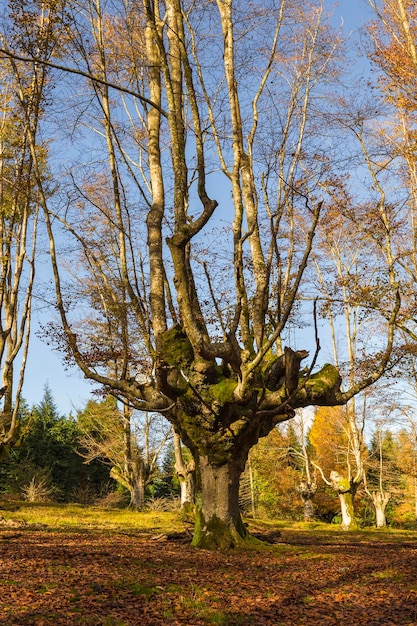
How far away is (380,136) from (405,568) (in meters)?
10.1

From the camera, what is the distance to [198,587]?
4648mm

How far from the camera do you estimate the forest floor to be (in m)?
3.85

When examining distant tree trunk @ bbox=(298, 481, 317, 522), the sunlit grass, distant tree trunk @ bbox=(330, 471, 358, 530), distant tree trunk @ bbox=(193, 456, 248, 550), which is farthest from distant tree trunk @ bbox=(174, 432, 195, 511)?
distant tree trunk @ bbox=(193, 456, 248, 550)

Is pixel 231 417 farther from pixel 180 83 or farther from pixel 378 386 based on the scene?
pixel 378 386

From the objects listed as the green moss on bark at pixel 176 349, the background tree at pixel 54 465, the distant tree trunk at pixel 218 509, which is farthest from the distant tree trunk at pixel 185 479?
the background tree at pixel 54 465

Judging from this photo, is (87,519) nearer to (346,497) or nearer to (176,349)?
(176,349)

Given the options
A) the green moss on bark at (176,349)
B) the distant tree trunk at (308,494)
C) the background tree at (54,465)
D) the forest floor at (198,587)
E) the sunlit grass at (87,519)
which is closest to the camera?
the forest floor at (198,587)

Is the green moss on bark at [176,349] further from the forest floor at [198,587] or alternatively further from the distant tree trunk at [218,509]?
the forest floor at [198,587]

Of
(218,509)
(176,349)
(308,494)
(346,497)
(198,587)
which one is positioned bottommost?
(308,494)

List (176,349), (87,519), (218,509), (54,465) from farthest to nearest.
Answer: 1. (54,465)
2. (87,519)
3. (176,349)
4. (218,509)

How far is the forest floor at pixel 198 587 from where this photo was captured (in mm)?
3850

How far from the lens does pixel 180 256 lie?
7.23 meters

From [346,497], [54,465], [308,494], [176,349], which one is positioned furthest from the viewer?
[54,465]

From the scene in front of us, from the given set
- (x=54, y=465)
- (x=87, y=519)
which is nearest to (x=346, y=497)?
(x=87, y=519)
